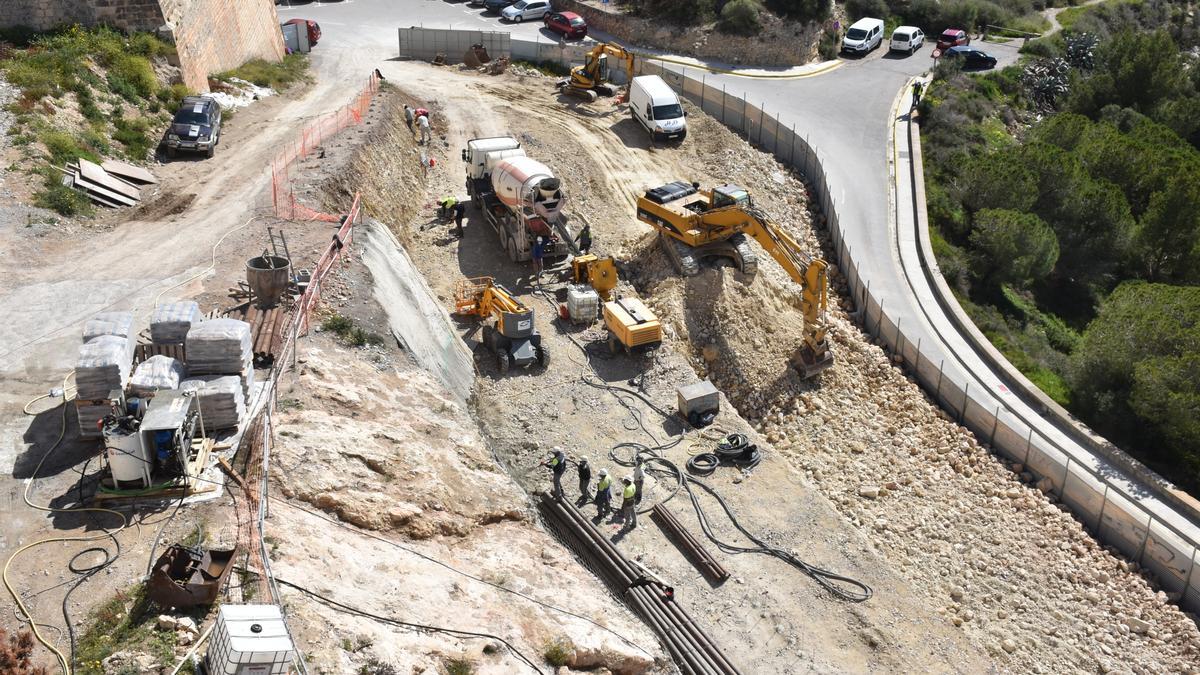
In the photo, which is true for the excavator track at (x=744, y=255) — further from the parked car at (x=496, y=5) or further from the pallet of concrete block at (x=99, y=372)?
the parked car at (x=496, y=5)

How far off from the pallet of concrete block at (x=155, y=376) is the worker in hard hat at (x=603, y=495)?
368 inches

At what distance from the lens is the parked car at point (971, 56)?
55.4m

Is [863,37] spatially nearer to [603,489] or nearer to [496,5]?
[496,5]

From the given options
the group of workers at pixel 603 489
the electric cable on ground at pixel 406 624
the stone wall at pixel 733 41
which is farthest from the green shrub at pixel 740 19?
the electric cable on ground at pixel 406 624

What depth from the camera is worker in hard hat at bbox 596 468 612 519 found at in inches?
947

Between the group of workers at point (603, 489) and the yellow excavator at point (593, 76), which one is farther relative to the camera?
the yellow excavator at point (593, 76)

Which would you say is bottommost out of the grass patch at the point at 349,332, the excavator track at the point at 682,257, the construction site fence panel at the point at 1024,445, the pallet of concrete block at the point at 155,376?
the construction site fence panel at the point at 1024,445

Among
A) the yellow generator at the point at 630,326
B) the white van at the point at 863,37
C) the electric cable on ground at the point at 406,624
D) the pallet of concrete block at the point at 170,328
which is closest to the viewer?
the electric cable on ground at the point at 406,624

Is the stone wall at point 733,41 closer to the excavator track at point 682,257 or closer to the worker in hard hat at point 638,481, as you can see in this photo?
the excavator track at point 682,257

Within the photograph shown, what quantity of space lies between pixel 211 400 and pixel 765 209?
84.0 ft

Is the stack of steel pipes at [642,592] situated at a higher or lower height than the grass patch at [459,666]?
lower

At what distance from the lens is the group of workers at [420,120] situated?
132 feet

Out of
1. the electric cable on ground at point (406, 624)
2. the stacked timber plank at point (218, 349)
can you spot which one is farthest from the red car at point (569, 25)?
the electric cable on ground at point (406, 624)

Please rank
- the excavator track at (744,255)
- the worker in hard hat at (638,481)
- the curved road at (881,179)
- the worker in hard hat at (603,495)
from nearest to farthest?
the worker in hard hat at (603,495) < the worker in hard hat at (638,481) < the curved road at (881,179) < the excavator track at (744,255)
